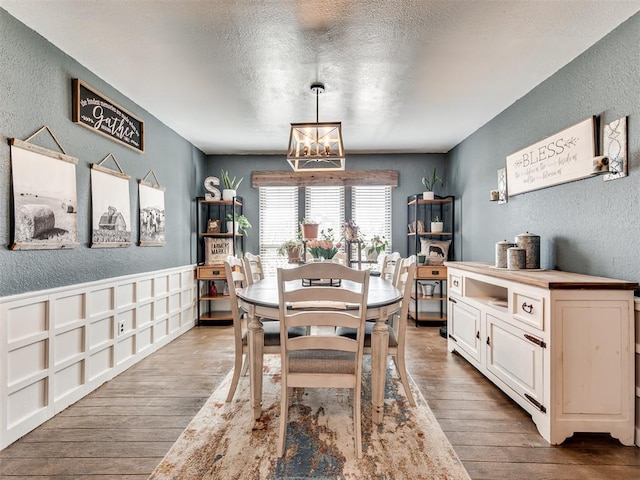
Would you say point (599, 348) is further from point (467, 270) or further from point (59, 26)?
point (59, 26)


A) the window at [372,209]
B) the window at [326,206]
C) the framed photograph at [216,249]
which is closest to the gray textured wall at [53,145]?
the framed photograph at [216,249]

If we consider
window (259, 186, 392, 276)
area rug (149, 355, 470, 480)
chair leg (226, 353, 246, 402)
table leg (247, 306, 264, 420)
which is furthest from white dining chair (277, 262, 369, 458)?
window (259, 186, 392, 276)

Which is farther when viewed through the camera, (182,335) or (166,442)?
(182,335)

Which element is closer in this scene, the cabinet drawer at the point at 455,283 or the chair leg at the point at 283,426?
the chair leg at the point at 283,426

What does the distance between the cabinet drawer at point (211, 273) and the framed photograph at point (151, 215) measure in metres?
0.91

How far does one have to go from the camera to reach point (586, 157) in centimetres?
236

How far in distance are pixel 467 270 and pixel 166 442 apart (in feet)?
8.66

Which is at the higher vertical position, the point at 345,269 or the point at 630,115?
the point at 630,115

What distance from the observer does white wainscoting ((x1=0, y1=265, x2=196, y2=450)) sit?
2.01m

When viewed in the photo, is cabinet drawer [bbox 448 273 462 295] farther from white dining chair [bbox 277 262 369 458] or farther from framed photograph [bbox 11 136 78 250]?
framed photograph [bbox 11 136 78 250]

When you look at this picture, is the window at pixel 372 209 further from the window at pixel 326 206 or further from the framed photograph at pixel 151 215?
the framed photograph at pixel 151 215

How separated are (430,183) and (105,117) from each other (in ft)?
13.6

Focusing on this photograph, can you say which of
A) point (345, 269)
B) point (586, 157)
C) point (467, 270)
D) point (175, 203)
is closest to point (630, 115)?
point (586, 157)

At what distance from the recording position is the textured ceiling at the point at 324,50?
6.50 feet
